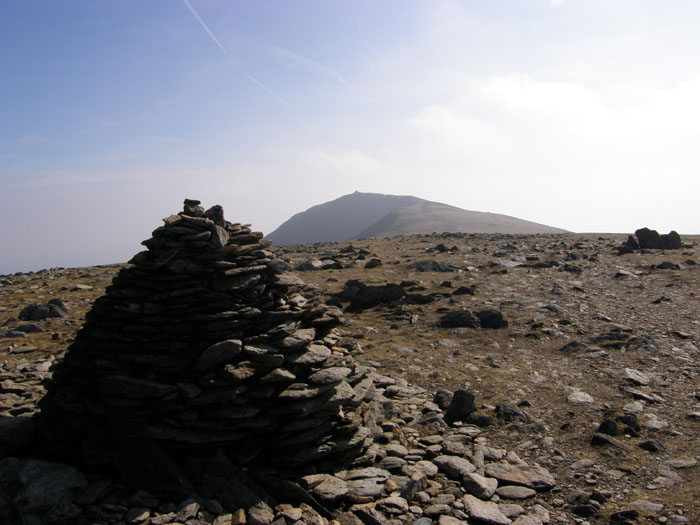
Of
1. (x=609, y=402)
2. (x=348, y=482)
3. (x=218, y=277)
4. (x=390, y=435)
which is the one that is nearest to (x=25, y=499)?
(x=218, y=277)

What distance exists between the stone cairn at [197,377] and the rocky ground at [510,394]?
2.54 feet

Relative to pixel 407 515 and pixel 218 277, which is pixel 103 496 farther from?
pixel 407 515

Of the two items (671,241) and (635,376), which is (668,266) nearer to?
(671,241)

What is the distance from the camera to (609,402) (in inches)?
468

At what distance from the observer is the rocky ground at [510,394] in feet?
25.6

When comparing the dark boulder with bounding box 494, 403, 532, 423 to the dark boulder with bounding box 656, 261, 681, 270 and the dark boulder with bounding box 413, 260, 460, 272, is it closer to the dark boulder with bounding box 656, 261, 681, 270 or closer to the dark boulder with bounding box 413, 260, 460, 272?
the dark boulder with bounding box 413, 260, 460, 272

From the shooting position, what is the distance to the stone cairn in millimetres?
7613

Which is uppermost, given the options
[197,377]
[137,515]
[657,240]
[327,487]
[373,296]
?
[657,240]

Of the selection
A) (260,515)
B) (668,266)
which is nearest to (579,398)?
(260,515)

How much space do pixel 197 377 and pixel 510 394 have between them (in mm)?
8668

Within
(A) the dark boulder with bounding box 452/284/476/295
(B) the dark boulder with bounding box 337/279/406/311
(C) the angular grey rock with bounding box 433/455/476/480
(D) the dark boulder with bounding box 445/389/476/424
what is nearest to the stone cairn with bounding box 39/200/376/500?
(C) the angular grey rock with bounding box 433/455/476/480

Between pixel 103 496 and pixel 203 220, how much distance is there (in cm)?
511

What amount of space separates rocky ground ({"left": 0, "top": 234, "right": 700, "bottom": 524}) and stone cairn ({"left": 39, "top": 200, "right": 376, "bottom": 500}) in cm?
77

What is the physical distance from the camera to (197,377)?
312 inches
